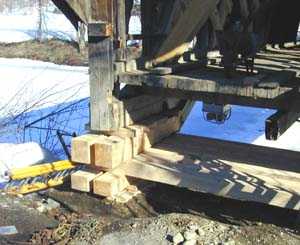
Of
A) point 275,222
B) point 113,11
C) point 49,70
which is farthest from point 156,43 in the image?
point 49,70

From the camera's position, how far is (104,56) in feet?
18.3

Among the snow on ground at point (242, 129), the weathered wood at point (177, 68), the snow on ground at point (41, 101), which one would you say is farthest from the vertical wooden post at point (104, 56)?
the snow on ground at point (242, 129)

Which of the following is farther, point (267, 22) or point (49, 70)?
point (49, 70)

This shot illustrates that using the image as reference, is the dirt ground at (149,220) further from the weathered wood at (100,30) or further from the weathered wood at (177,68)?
the weathered wood at (100,30)

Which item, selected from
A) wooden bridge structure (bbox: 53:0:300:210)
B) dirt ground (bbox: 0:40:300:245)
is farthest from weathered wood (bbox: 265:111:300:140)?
dirt ground (bbox: 0:40:300:245)

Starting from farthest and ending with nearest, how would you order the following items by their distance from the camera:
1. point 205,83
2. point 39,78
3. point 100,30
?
point 39,78 < point 100,30 < point 205,83

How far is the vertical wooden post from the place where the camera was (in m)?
5.55

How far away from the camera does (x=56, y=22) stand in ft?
144

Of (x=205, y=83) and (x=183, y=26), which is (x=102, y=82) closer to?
(x=183, y=26)

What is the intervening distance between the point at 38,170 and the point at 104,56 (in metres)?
1.29

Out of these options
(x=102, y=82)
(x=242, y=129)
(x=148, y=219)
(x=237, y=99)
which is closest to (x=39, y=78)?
(x=242, y=129)

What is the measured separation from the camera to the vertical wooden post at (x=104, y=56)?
18.2 ft

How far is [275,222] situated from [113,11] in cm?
254

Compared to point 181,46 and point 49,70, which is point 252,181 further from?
point 49,70
